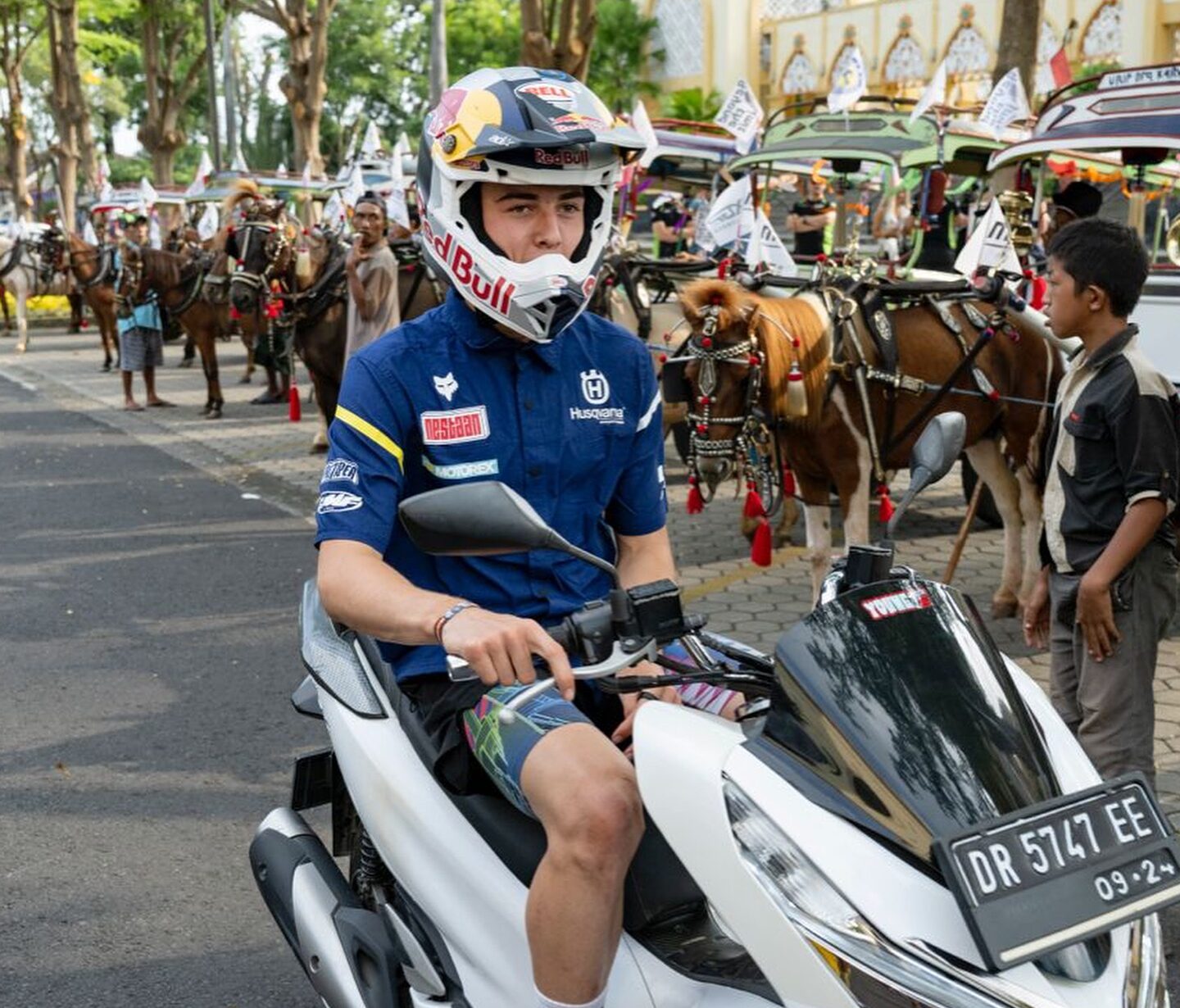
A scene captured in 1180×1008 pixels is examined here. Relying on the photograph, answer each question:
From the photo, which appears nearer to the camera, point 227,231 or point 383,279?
point 383,279

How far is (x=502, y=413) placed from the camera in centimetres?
276

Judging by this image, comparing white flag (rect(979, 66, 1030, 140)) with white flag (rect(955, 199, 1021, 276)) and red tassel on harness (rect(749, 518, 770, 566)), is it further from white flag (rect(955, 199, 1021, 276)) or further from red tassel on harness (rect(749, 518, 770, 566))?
red tassel on harness (rect(749, 518, 770, 566))

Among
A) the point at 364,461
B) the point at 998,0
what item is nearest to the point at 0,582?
the point at 364,461

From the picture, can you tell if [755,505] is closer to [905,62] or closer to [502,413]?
[502,413]

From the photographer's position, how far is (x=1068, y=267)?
3781 millimetres

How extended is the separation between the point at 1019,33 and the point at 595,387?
10407 millimetres

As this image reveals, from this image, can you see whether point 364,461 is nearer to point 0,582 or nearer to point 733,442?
point 733,442

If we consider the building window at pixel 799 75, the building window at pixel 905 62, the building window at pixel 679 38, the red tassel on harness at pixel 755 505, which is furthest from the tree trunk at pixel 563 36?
the building window at pixel 679 38

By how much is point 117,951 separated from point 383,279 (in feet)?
22.9

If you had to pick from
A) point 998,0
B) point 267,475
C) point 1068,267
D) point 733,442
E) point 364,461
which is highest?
point 998,0

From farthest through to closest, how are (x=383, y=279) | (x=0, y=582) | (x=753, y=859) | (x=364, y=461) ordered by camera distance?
(x=383, y=279) → (x=0, y=582) → (x=364, y=461) → (x=753, y=859)

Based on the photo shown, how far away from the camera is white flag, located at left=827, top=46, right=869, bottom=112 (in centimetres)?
1124

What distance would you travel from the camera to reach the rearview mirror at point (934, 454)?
2.47 m

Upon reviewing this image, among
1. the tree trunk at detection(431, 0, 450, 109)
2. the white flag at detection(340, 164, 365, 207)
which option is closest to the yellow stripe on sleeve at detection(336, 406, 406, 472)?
the white flag at detection(340, 164, 365, 207)
